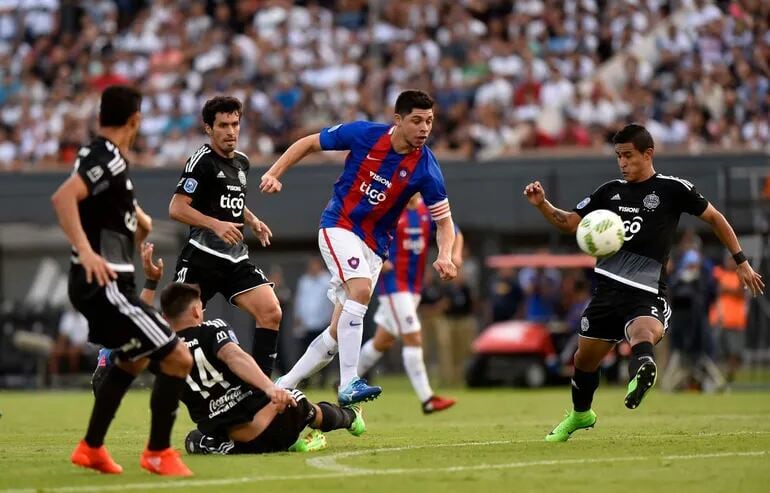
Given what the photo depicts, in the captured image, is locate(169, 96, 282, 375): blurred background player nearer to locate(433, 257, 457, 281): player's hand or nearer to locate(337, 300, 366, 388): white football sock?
locate(337, 300, 366, 388): white football sock

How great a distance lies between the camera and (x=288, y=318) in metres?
26.2

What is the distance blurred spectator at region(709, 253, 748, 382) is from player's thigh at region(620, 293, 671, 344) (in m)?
12.2

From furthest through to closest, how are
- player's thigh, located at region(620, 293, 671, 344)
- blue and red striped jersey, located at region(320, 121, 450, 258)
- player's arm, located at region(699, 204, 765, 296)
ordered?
blue and red striped jersey, located at region(320, 121, 450, 258)
player's arm, located at region(699, 204, 765, 296)
player's thigh, located at region(620, 293, 671, 344)

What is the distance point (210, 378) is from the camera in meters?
8.80

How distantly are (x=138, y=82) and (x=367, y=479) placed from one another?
22.6 m

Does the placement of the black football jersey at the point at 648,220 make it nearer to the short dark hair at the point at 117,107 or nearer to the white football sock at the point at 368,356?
the short dark hair at the point at 117,107

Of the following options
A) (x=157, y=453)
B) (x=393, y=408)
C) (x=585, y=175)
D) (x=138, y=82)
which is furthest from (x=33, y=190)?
(x=157, y=453)

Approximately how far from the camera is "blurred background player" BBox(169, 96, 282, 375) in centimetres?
1093

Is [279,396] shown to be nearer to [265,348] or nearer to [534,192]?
[534,192]

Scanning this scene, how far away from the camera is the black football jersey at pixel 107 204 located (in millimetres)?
7809

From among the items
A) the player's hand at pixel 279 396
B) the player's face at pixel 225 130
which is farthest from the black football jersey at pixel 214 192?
the player's hand at pixel 279 396

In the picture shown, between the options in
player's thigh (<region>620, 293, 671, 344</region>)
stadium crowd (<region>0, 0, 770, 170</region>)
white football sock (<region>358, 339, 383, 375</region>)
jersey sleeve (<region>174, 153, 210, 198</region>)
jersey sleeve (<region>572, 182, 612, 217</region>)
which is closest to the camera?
player's thigh (<region>620, 293, 671, 344</region>)

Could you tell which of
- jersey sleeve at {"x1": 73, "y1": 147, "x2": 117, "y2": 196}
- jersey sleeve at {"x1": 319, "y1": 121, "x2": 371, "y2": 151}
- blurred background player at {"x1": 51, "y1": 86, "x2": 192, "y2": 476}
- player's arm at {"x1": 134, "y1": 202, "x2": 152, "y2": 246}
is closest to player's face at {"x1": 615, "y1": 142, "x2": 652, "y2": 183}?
jersey sleeve at {"x1": 319, "y1": 121, "x2": 371, "y2": 151}

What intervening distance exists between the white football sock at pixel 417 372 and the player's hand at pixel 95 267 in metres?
8.23
